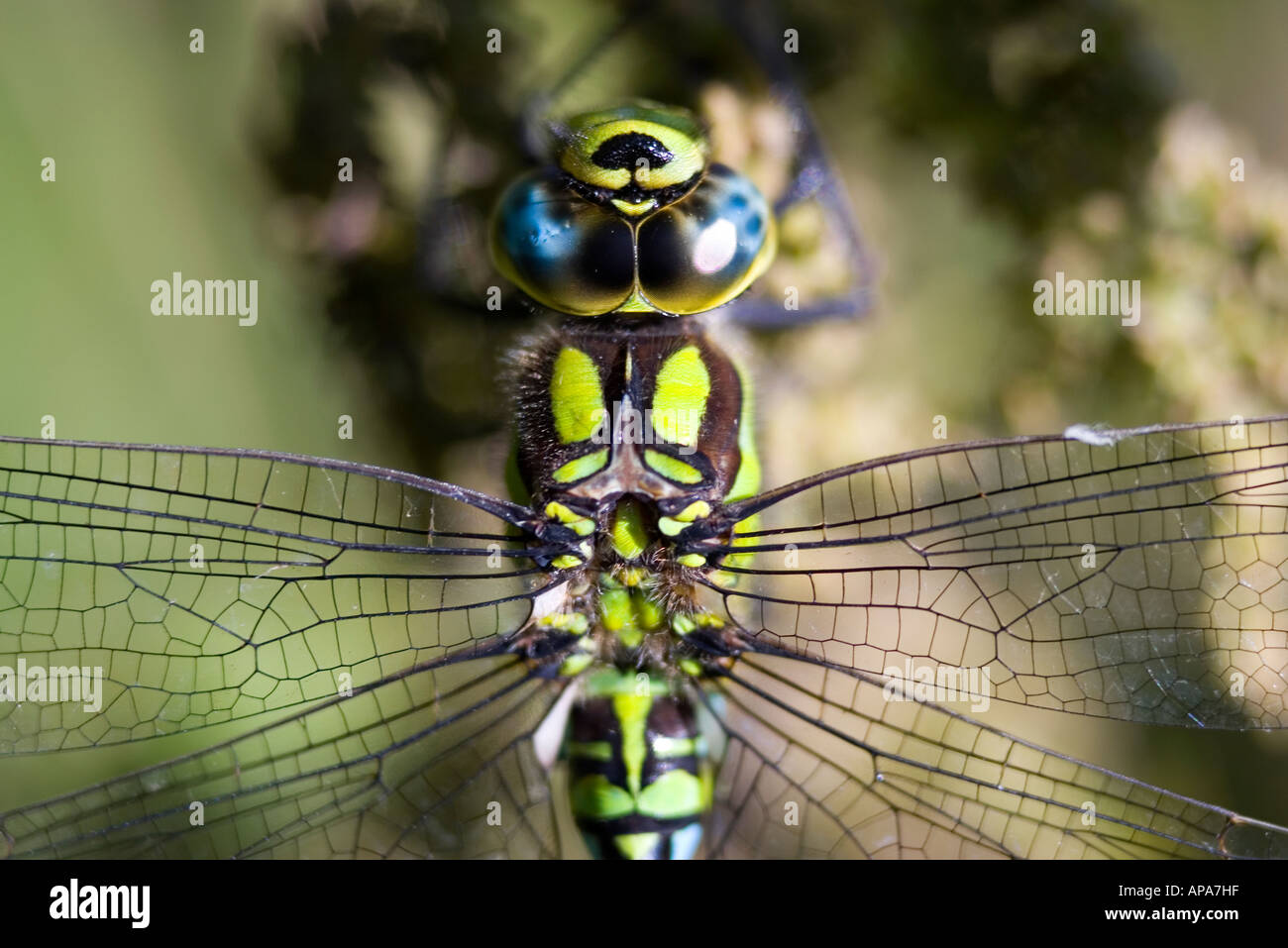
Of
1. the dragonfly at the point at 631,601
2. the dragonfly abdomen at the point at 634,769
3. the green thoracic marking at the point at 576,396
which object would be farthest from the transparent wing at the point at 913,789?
the green thoracic marking at the point at 576,396

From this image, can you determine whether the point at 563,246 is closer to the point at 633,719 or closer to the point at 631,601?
the point at 631,601

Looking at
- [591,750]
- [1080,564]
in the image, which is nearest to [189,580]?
[591,750]

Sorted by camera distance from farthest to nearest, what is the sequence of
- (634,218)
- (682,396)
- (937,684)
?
(682,396)
(634,218)
(937,684)

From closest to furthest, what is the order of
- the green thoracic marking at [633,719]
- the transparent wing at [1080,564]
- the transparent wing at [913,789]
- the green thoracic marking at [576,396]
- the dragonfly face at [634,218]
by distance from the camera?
the transparent wing at [1080,564], the transparent wing at [913,789], the dragonfly face at [634,218], the green thoracic marking at [576,396], the green thoracic marking at [633,719]

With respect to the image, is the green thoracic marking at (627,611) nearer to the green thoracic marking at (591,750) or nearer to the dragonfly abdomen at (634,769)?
the dragonfly abdomen at (634,769)

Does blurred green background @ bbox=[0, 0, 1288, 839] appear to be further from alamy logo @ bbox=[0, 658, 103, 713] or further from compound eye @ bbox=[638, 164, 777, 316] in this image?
alamy logo @ bbox=[0, 658, 103, 713]
